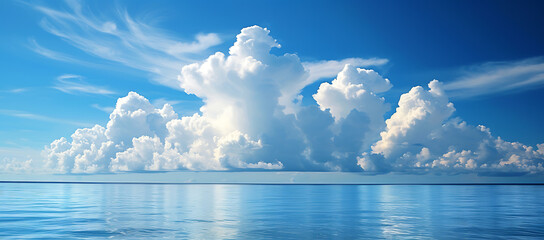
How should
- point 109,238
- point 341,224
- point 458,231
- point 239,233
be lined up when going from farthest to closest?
1. point 341,224
2. point 458,231
3. point 239,233
4. point 109,238

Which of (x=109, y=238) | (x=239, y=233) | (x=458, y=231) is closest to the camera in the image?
(x=109, y=238)

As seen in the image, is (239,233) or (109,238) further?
(239,233)

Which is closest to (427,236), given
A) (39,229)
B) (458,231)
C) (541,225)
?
(458,231)

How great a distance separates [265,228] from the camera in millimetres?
48094

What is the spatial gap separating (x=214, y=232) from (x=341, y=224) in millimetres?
17243

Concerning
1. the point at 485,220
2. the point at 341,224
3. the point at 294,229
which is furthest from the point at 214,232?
the point at 485,220

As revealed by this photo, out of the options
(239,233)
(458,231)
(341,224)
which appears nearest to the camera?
(239,233)

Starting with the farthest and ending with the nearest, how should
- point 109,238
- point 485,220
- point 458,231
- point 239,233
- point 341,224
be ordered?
point 485,220, point 341,224, point 458,231, point 239,233, point 109,238

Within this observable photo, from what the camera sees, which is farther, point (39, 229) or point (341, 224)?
point (341, 224)

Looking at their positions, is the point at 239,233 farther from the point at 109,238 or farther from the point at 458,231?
the point at 458,231

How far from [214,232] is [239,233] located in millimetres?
2739

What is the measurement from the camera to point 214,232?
4412cm

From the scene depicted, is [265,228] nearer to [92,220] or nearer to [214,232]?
[214,232]

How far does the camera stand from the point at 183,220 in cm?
5597
